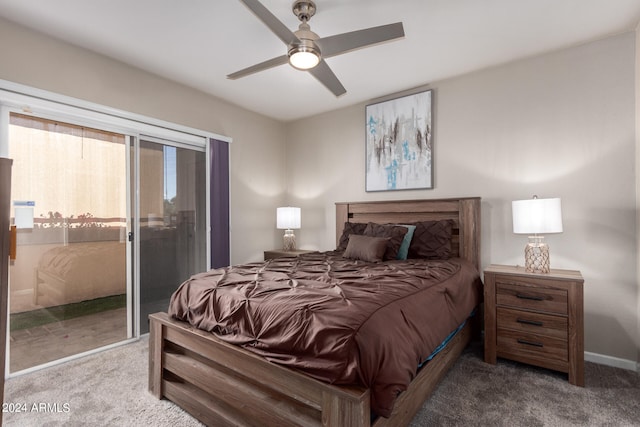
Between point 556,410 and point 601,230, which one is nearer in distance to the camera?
point 556,410

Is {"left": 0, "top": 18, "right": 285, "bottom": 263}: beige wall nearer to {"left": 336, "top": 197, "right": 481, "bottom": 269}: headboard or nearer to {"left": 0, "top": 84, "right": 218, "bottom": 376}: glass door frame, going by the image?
{"left": 0, "top": 84, "right": 218, "bottom": 376}: glass door frame

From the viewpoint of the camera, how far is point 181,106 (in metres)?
3.45

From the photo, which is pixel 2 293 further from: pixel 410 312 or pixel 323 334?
pixel 410 312

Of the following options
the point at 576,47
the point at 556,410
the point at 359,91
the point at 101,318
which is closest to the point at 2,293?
the point at 101,318

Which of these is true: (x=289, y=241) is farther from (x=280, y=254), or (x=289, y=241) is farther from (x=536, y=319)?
(x=536, y=319)

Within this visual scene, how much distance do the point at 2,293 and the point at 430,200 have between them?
317cm

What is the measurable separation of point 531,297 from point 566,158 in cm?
124

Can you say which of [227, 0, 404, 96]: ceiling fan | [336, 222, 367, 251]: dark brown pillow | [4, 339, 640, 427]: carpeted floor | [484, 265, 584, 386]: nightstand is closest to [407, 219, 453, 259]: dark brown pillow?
[484, 265, 584, 386]: nightstand

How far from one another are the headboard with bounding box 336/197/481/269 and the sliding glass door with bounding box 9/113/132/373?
2389mm

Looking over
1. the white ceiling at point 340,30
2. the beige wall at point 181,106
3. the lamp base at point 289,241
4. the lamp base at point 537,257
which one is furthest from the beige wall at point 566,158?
the beige wall at point 181,106

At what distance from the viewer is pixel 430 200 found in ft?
11.0

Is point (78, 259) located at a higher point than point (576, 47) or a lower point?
lower

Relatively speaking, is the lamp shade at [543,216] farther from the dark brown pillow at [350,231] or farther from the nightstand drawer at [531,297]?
the dark brown pillow at [350,231]

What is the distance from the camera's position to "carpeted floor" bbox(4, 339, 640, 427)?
183 centimetres
